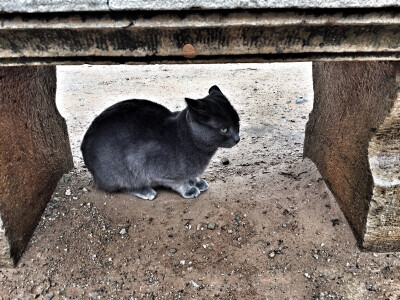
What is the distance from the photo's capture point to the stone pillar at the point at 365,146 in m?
1.68

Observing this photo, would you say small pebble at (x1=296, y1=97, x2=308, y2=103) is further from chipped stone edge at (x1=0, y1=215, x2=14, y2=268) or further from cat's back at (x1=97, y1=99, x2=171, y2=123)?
chipped stone edge at (x1=0, y1=215, x2=14, y2=268)

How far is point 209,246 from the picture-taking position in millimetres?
2111

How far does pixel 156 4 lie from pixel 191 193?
1562mm

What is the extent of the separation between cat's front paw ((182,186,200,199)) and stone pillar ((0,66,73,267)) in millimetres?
872

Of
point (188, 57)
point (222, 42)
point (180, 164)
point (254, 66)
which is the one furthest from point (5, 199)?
point (254, 66)

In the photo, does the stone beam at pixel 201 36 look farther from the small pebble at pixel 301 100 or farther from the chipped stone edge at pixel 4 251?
the small pebble at pixel 301 100

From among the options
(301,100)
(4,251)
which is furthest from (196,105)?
(301,100)

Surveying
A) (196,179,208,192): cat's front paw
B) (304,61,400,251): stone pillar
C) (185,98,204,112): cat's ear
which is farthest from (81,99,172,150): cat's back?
(304,61,400,251): stone pillar

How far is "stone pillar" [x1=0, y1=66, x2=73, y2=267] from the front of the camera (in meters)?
1.84

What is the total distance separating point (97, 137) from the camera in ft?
7.82

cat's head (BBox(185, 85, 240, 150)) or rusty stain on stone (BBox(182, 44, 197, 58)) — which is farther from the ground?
rusty stain on stone (BBox(182, 44, 197, 58))

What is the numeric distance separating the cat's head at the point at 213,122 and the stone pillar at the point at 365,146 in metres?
0.61

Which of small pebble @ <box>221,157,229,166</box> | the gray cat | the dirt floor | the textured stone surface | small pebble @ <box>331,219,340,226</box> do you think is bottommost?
small pebble @ <box>221,157,229,166</box>

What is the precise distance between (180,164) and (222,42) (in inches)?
47.2
